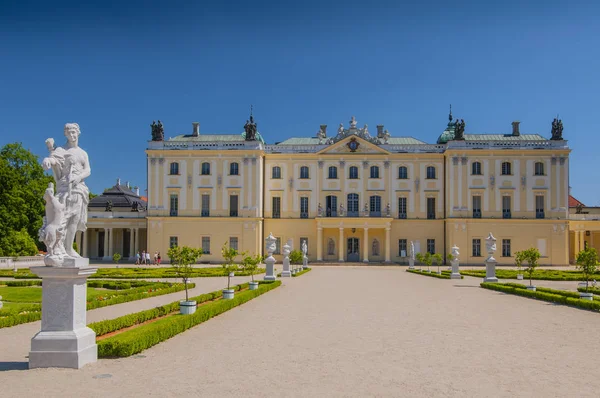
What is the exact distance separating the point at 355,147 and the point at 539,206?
608 inches

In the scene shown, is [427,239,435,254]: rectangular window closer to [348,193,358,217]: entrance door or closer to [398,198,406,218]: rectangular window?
[398,198,406,218]: rectangular window

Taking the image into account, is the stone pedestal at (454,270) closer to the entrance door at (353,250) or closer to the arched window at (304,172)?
the entrance door at (353,250)

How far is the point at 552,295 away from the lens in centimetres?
1822

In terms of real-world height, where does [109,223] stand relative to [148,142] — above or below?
below

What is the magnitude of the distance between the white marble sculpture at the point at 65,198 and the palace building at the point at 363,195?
1559 inches

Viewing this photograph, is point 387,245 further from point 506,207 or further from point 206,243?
point 206,243

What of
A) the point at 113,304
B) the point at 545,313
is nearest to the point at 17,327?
the point at 113,304

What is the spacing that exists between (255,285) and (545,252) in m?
33.4

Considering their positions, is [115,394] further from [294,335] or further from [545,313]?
[545,313]

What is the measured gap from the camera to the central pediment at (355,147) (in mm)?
49375

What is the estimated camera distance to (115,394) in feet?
22.2

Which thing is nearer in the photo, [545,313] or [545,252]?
[545,313]

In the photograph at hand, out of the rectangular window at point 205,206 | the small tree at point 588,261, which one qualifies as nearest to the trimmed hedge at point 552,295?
the small tree at point 588,261

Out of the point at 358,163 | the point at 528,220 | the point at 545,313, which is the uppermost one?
the point at 358,163
